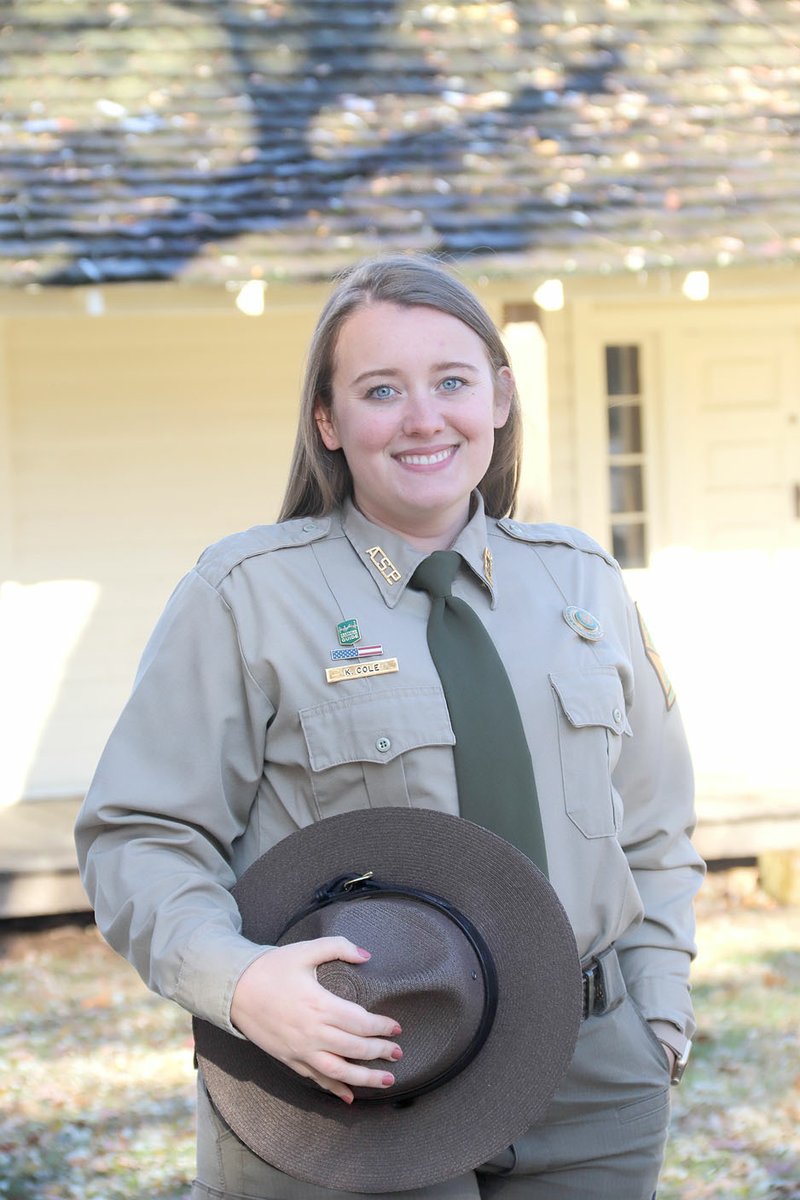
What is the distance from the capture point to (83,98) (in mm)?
7805

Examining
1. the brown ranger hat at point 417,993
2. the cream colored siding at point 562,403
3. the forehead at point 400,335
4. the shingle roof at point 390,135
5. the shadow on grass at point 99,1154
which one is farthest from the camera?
the cream colored siding at point 562,403

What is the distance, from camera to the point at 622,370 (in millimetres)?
8625

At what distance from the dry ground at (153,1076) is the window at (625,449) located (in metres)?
2.46

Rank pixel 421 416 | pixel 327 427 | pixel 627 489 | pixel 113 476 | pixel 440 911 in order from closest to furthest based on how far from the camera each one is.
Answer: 1. pixel 440 911
2. pixel 421 416
3. pixel 327 427
4. pixel 113 476
5. pixel 627 489

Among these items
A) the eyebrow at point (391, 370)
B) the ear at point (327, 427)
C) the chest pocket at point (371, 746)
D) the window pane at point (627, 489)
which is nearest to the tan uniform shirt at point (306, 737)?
the chest pocket at point (371, 746)

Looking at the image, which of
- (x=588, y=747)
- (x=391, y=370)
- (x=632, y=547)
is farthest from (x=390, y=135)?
(x=588, y=747)

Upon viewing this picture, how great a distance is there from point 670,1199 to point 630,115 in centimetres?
567

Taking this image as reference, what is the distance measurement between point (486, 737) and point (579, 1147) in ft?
1.90

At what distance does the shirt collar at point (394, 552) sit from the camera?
6.95 feet

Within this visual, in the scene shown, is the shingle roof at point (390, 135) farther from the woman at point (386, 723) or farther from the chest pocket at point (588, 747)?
the chest pocket at point (588, 747)

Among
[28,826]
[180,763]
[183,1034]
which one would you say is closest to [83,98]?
[28,826]

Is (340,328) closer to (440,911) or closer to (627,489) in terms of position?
(440,911)

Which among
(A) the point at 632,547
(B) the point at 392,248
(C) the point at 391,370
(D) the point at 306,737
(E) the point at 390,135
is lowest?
(A) the point at 632,547

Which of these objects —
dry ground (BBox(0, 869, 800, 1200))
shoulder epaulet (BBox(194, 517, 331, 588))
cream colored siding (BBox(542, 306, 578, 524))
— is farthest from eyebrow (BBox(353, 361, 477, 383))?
cream colored siding (BBox(542, 306, 578, 524))
